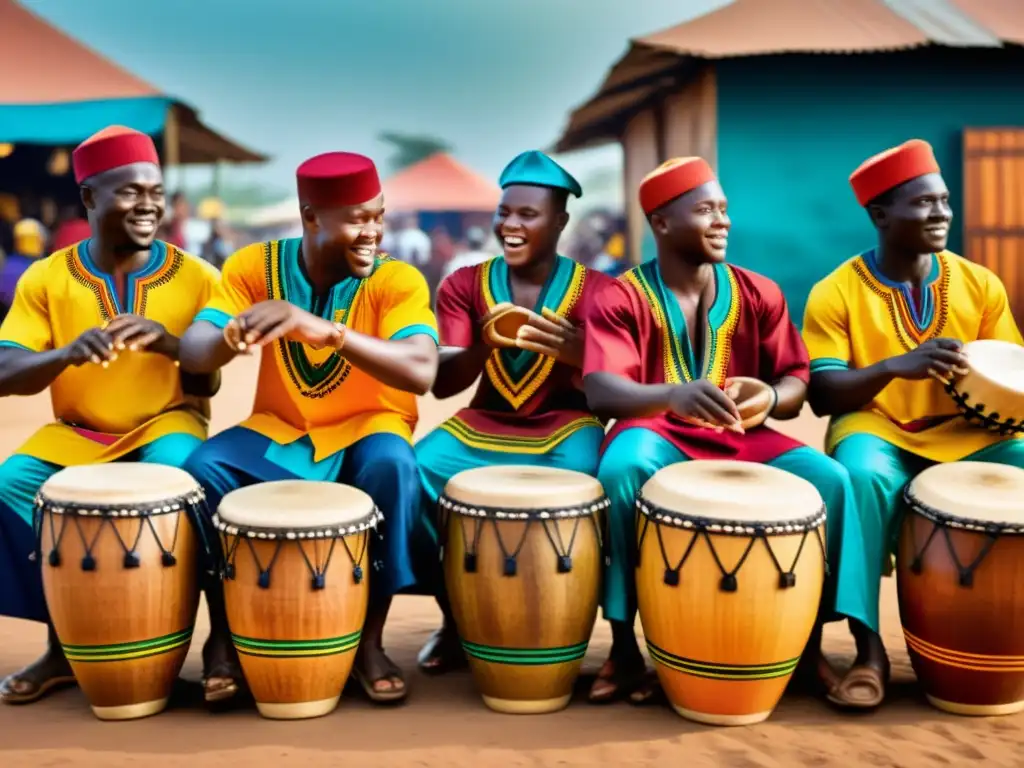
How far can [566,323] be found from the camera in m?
4.18

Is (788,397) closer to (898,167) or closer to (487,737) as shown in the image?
(898,167)

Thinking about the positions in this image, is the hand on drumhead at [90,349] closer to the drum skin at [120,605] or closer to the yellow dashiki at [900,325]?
the drum skin at [120,605]

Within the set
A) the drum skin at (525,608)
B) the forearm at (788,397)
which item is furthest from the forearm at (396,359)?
the forearm at (788,397)

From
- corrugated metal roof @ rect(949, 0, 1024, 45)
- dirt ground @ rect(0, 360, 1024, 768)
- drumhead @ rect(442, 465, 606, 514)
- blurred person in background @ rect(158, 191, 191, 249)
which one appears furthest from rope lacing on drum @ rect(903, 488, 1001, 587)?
blurred person in background @ rect(158, 191, 191, 249)

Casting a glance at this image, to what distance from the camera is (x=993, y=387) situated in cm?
375

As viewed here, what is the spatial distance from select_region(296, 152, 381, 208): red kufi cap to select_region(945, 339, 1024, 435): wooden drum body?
2073mm

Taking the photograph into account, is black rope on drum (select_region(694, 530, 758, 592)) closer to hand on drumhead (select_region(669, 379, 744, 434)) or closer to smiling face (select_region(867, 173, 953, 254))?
hand on drumhead (select_region(669, 379, 744, 434))

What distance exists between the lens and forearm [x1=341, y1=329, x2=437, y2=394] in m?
3.69

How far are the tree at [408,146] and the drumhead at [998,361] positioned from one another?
4887 cm

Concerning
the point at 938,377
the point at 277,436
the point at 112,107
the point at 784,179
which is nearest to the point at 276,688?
the point at 277,436

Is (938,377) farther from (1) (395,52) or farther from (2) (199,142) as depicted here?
(1) (395,52)

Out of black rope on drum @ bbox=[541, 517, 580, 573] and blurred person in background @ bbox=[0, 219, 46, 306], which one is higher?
blurred person in background @ bbox=[0, 219, 46, 306]

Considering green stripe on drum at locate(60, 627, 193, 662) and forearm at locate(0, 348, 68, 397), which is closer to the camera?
green stripe on drum at locate(60, 627, 193, 662)

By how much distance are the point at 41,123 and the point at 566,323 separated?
11.6m
